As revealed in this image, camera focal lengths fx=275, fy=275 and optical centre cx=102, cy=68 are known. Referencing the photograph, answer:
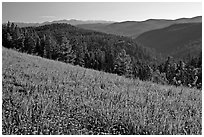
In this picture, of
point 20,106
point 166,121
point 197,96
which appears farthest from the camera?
point 197,96

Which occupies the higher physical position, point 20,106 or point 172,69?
point 20,106

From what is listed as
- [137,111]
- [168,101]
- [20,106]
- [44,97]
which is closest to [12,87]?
[44,97]

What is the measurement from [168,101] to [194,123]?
1910 millimetres

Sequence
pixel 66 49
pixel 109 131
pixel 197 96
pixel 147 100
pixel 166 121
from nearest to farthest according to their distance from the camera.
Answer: pixel 109 131 < pixel 166 121 < pixel 147 100 < pixel 197 96 < pixel 66 49

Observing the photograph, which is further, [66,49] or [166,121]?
[66,49]

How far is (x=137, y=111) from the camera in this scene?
5.78m

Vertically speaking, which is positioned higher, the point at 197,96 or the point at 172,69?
the point at 197,96

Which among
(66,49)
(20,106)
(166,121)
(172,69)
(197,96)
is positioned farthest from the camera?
(172,69)

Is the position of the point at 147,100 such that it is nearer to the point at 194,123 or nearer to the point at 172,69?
the point at 194,123

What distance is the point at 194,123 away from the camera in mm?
5359

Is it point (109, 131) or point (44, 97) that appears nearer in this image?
point (109, 131)

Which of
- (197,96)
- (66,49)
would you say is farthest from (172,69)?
(197,96)

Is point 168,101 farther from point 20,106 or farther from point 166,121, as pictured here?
point 20,106

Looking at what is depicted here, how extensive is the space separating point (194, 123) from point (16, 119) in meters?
3.39
